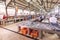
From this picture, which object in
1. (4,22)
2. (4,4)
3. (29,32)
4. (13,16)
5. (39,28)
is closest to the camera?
(39,28)

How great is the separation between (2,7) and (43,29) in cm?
569

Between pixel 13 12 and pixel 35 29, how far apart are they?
21.4 feet

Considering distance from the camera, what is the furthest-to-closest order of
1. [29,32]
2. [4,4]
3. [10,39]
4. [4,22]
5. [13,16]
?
[13,16] → [4,4] → [4,22] → [29,32] → [10,39]

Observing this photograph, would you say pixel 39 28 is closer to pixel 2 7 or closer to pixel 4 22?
pixel 4 22

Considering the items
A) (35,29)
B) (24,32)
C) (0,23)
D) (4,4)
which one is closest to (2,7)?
(4,4)

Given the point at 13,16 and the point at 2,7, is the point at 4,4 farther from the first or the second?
the point at 13,16

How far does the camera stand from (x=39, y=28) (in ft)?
14.0

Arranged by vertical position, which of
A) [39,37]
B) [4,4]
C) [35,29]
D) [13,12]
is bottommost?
[39,37]

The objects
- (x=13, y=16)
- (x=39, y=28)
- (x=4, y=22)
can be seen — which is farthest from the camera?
(x=13, y=16)

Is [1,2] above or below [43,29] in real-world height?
above

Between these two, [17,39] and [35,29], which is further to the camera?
[35,29]

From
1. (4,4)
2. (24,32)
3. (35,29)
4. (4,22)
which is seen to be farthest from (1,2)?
(35,29)

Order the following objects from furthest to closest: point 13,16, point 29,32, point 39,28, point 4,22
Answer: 1. point 13,16
2. point 4,22
3. point 29,32
4. point 39,28

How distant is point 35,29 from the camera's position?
445 centimetres
